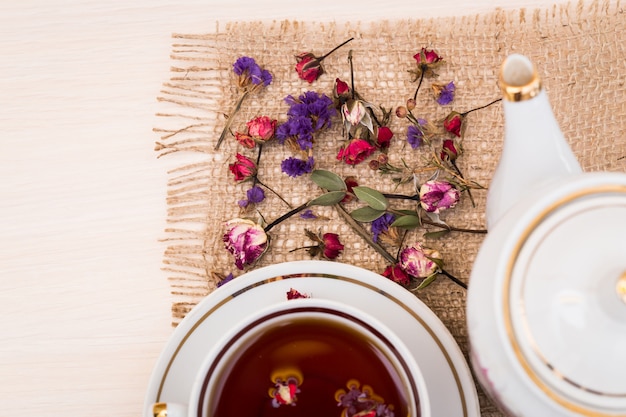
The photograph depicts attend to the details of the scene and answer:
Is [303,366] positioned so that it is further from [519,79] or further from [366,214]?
[519,79]

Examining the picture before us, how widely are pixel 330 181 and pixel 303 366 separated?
19 centimetres

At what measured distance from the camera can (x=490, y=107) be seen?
631 mm

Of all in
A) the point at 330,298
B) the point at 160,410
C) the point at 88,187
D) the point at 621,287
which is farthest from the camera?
the point at 88,187

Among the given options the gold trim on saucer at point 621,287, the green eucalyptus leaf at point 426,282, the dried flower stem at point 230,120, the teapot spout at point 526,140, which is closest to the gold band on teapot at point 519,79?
the teapot spout at point 526,140

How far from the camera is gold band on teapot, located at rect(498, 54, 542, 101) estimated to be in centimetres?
38

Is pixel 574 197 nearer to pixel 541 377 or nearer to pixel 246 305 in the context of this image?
pixel 541 377

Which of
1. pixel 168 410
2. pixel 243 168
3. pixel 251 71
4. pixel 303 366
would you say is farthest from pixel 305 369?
pixel 251 71

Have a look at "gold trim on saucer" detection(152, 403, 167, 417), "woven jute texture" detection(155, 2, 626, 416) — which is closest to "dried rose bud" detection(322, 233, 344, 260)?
"woven jute texture" detection(155, 2, 626, 416)

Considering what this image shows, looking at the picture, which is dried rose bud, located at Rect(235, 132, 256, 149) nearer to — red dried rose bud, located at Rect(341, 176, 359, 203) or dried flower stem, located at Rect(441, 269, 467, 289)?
red dried rose bud, located at Rect(341, 176, 359, 203)

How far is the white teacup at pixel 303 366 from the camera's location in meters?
0.46

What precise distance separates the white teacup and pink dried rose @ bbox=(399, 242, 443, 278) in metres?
0.11

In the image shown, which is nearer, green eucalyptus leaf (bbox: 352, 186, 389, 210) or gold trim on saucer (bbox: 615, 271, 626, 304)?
gold trim on saucer (bbox: 615, 271, 626, 304)

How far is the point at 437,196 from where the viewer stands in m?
0.58

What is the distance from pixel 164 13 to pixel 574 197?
523mm
